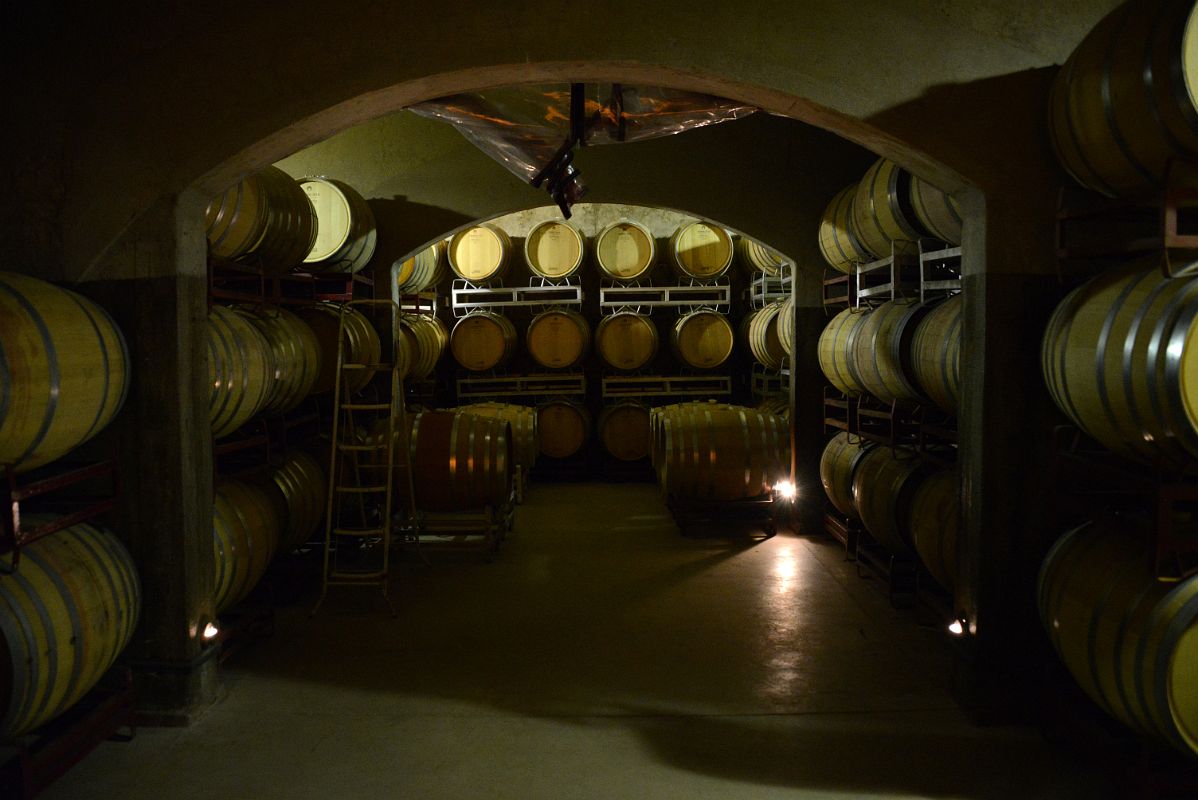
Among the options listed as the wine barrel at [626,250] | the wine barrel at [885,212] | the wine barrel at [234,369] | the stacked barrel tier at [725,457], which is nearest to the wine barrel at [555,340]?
the wine barrel at [626,250]

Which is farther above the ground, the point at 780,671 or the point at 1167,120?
the point at 1167,120

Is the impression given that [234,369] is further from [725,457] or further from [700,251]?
[700,251]

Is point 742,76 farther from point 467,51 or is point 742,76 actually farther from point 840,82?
point 467,51

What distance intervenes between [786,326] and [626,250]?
2.87 metres

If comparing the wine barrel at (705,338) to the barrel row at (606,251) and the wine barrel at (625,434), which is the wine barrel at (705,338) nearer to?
the barrel row at (606,251)

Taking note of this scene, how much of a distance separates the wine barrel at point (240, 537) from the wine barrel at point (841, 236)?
13.9 ft

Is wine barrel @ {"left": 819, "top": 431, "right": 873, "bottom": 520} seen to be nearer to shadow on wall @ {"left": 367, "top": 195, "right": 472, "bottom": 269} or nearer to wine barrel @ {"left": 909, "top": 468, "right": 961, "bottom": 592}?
wine barrel @ {"left": 909, "top": 468, "right": 961, "bottom": 592}

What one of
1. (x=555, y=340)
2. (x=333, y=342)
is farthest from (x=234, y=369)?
(x=555, y=340)

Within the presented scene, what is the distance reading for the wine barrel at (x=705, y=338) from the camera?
32.7 ft

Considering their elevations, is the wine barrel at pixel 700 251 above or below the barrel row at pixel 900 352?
above

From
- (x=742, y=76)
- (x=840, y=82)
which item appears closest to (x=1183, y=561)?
(x=840, y=82)

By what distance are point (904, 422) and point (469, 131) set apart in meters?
3.41

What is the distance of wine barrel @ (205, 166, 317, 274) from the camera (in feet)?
15.5

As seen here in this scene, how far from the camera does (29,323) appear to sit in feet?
9.59
